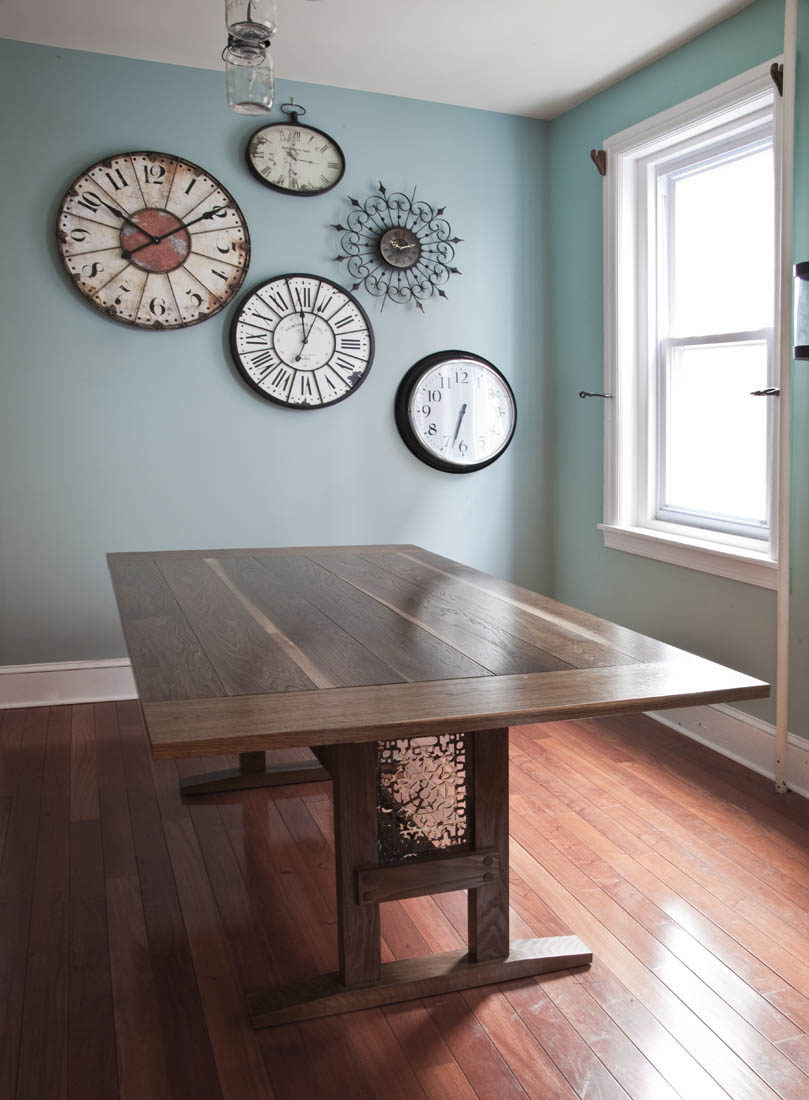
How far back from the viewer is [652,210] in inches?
152

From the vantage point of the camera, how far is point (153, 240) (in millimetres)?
3848

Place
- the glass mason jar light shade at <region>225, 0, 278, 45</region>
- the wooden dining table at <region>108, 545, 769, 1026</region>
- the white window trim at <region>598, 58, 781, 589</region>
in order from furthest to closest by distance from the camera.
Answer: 1. the white window trim at <region>598, 58, 781, 589</region>
2. the glass mason jar light shade at <region>225, 0, 278, 45</region>
3. the wooden dining table at <region>108, 545, 769, 1026</region>

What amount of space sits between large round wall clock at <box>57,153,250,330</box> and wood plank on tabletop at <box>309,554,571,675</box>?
150 cm

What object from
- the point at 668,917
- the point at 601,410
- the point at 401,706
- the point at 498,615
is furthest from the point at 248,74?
the point at 601,410

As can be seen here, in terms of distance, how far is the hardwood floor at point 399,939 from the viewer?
1.78 m

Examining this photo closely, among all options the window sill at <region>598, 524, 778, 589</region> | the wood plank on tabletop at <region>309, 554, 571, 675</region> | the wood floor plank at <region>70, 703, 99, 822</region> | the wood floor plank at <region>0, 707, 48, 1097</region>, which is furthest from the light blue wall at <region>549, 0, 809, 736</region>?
the wood floor plank at <region>0, 707, 48, 1097</region>

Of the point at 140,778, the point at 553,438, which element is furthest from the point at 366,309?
the point at 140,778

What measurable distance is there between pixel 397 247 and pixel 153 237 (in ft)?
3.35

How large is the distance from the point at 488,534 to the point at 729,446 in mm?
1271

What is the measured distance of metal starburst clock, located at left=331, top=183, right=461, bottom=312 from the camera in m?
4.15

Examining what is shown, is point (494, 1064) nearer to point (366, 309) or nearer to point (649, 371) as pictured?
point (649, 371)

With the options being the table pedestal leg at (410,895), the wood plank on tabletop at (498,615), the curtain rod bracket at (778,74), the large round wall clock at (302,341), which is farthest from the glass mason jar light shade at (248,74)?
the large round wall clock at (302,341)

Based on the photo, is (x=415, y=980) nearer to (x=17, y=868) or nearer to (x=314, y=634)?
(x=314, y=634)

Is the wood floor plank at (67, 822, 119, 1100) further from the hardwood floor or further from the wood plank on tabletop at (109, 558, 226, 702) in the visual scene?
the wood plank on tabletop at (109, 558, 226, 702)
